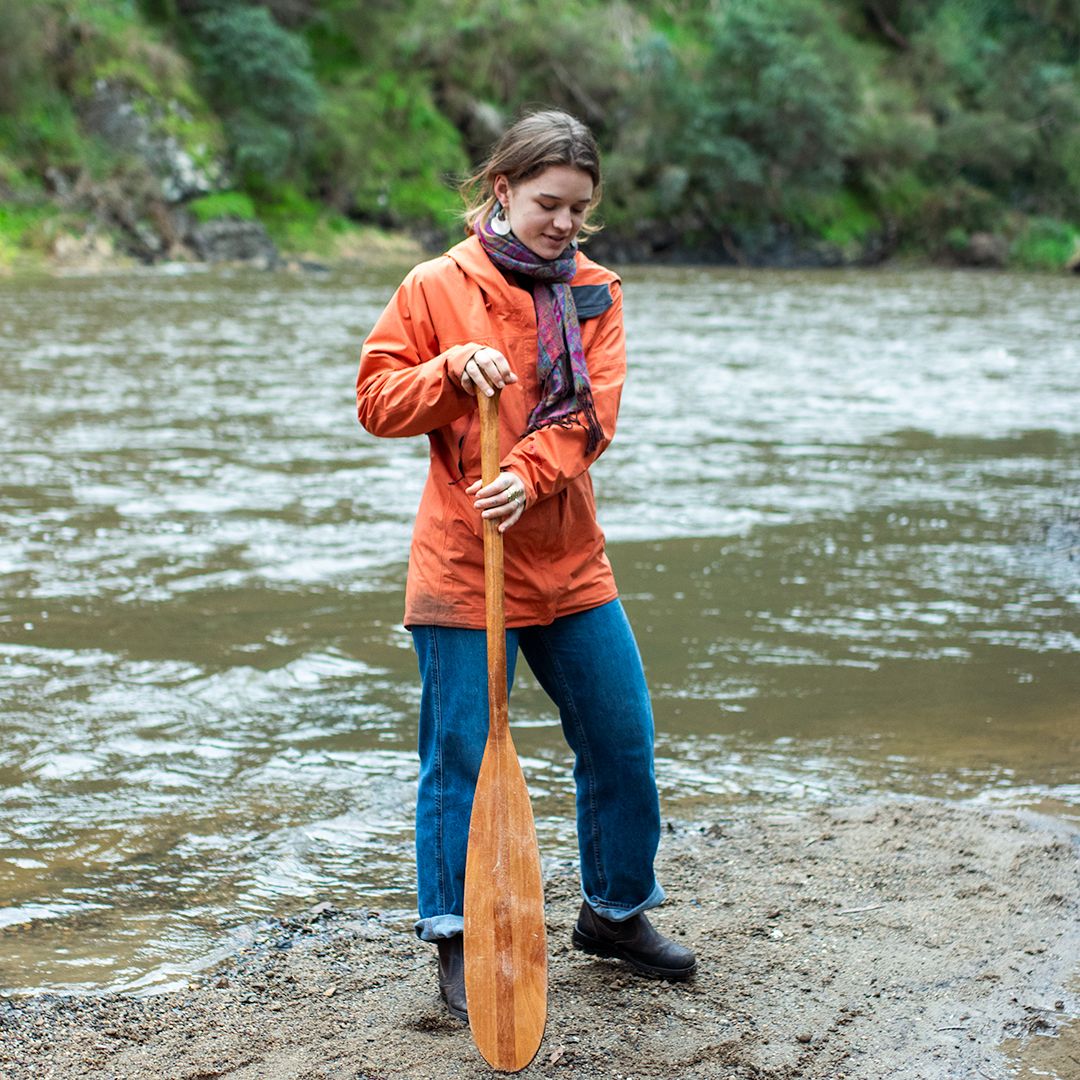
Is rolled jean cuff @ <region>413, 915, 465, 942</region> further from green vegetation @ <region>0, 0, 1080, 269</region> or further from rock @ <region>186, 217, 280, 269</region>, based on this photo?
green vegetation @ <region>0, 0, 1080, 269</region>

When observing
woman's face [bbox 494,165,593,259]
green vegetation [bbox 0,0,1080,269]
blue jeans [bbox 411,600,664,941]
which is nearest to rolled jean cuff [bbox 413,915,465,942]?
blue jeans [bbox 411,600,664,941]

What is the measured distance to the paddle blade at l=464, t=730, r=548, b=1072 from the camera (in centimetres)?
267

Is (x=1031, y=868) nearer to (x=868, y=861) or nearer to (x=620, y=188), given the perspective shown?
(x=868, y=861)

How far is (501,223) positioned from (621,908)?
5.11ft

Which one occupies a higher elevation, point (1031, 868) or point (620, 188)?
point (620, 188)

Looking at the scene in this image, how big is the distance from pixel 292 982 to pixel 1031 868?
1.95m

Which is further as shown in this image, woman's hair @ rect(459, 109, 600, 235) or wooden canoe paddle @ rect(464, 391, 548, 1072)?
woman's hair @ rect(459, 109, 600, 235)

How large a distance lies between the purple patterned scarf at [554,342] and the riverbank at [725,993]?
1.25 m

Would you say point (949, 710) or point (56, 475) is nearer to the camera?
point (949, 710)

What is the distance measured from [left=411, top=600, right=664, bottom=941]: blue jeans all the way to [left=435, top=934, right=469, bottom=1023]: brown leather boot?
41 millimetres

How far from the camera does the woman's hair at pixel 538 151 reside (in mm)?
2779

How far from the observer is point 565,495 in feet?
9.52

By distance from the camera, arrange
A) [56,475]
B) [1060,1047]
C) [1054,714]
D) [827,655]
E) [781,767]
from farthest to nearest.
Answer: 1. [56,475]
2. [827,655]
3. [1054,714]
4. [781,767]
5. [1060,1047]

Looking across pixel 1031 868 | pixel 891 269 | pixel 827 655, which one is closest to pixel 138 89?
A: pixel 891 269
